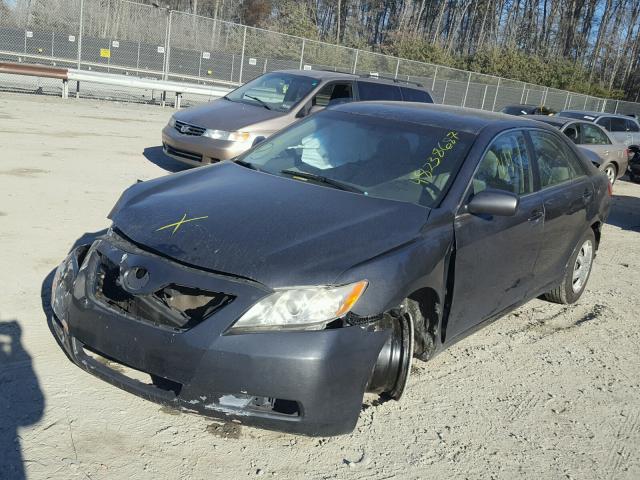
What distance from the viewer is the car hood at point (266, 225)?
3084mm

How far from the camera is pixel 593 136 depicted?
13.8m

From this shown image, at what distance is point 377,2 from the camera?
70250mm

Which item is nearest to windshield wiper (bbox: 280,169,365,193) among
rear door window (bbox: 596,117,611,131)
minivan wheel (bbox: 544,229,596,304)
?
minivan wheel (bbox: 544,229,596,304)

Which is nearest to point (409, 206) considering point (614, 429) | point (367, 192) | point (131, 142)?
point (367, 192)

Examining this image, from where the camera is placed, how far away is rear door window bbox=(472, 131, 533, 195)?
4164 mm

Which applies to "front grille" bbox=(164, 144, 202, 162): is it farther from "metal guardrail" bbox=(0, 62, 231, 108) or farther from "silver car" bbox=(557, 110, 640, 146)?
"silver car" bbox=(557, 110, 640, 146)

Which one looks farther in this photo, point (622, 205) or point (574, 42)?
point (574, 42)

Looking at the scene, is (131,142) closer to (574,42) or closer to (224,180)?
(224,180)

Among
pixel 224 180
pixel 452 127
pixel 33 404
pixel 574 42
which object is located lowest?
pixel 33 404

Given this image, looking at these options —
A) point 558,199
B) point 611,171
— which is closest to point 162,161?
point 558,199

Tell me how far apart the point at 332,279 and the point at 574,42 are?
7137cm

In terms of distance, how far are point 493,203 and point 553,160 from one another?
1.62 meters

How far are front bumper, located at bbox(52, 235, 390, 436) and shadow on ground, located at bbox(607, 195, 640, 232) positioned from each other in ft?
27.6

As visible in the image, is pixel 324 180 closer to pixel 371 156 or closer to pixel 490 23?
pixel 371 156
